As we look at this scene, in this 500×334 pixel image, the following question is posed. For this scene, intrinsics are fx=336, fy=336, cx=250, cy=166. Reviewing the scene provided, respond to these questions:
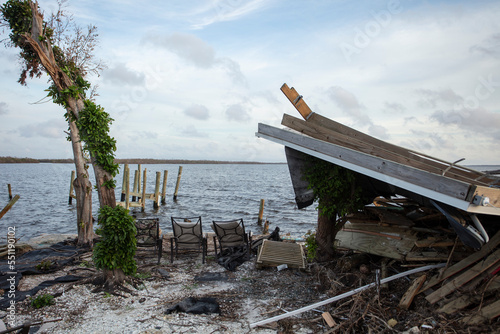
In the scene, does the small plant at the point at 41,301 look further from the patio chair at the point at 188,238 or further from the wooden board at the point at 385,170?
the wooden board at the point at 385,170

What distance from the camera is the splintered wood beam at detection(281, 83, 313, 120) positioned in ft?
20.0

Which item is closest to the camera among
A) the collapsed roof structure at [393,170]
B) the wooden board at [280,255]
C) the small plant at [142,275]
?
the collapsed roof structure at [393,170]

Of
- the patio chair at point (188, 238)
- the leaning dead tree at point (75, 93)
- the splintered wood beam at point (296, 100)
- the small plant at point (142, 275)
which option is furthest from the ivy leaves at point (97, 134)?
the splintered wood beam at point (296, 100)

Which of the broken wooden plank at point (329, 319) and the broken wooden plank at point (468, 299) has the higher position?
the broken wooden plank at point (468, 299)

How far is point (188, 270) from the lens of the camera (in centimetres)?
727

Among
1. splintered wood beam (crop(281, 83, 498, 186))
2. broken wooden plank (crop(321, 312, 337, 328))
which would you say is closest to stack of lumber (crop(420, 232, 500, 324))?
splintered wood beam (crop(281, 83, 498, 186))

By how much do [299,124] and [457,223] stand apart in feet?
9.37

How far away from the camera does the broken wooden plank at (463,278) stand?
429 centimetres

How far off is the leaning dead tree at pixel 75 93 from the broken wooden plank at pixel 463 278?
5.52 m

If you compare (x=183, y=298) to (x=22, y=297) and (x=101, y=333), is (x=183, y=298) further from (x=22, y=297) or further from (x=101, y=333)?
(x=22, y=297)

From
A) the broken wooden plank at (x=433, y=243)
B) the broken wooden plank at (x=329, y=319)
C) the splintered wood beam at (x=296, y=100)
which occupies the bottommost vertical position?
the broken wooden plank at (x=329, y=319)

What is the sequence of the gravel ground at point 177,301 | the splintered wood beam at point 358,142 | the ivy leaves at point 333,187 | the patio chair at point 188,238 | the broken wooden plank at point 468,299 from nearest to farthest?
the broken wooden plank at point 468,299, the gravel ground at point 177,301, the splintered wood beam at point 358,142, the ivy leaves at point 333,187, the patio chair at point 188,238

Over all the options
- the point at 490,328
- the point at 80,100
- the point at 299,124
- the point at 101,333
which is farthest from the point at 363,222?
the point at 80,100

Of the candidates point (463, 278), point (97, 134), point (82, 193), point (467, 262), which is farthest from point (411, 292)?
point (82, 193)
